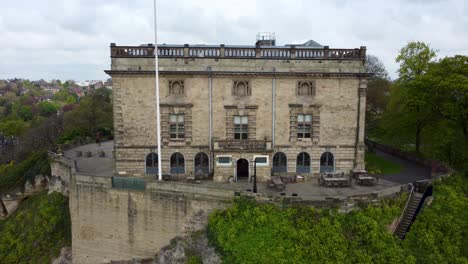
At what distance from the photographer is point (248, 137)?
27156 mm

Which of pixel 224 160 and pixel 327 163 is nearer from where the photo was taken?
pixel 224 160

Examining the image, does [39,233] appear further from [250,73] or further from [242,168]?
[250,73]

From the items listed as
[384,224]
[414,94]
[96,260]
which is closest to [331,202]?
[384,224]

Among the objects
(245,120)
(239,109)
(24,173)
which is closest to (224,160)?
(245,120)

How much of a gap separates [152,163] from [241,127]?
26.6 feet

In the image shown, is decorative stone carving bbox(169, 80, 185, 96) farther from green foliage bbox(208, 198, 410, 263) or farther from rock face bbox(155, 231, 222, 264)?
rock face bbox(155, 231, 222, 264)

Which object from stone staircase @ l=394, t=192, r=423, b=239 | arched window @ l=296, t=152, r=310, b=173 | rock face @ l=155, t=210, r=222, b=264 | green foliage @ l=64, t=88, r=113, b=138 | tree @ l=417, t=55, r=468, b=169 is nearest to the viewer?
stone staircase @ l=394, t=192, r=423, b=239

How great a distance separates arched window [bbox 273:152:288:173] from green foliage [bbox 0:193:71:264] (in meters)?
18.3

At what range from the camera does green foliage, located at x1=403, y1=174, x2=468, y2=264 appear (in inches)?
733

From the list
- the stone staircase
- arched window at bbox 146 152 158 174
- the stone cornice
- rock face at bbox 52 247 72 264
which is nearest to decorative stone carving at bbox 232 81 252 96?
the stone cornice

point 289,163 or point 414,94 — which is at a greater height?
point 414,94

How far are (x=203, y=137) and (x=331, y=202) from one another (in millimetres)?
11721

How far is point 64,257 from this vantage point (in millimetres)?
25969

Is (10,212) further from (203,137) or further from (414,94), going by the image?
(414,94)
